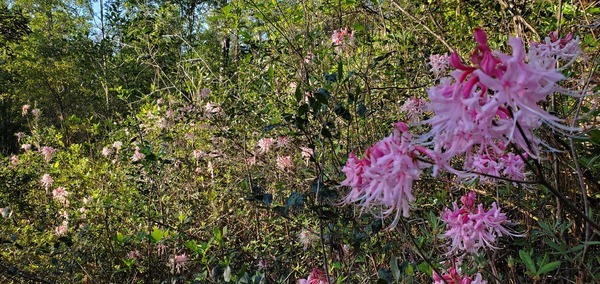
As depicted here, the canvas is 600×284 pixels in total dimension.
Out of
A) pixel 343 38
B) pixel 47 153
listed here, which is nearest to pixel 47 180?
pixel 47 153

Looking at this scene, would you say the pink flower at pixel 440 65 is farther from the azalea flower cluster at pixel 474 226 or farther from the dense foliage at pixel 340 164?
the azalea flower cluster at pixel 474 226

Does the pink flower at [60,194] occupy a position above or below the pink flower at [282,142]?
below

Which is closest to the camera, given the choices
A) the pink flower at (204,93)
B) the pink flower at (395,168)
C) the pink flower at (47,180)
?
the pink flower at (395,168)

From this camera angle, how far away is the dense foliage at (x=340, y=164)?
3.13 feet

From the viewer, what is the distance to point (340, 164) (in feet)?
5.95

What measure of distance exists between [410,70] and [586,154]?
1218 millimetres

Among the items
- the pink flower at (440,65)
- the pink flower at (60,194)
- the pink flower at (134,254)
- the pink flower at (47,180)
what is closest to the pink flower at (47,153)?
the pink flower at (47,180)

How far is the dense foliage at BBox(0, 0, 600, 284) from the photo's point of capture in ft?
3.13

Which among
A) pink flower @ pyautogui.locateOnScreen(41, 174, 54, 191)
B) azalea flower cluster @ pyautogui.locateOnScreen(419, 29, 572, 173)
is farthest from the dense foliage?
pink flower @ pyautogui.locateOnScreen(41, 174, 54, 191)

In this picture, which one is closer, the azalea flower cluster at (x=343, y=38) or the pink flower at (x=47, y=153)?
the azalea flower cluster at (x=343, y=38)

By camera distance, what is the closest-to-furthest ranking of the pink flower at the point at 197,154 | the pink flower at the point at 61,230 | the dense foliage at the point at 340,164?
the dense foliage at the point at 340,164 < the pink flower at the point at 61,230 < the pink flower at the point at 197,154

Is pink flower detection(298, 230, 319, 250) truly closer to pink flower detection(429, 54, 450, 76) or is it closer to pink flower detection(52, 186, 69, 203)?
pink flower detection(429, 54, 450, 76)

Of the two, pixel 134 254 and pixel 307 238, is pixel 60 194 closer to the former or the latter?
pixel 134 254

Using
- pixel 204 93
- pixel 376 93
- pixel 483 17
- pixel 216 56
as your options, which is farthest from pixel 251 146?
pixel 483 17
